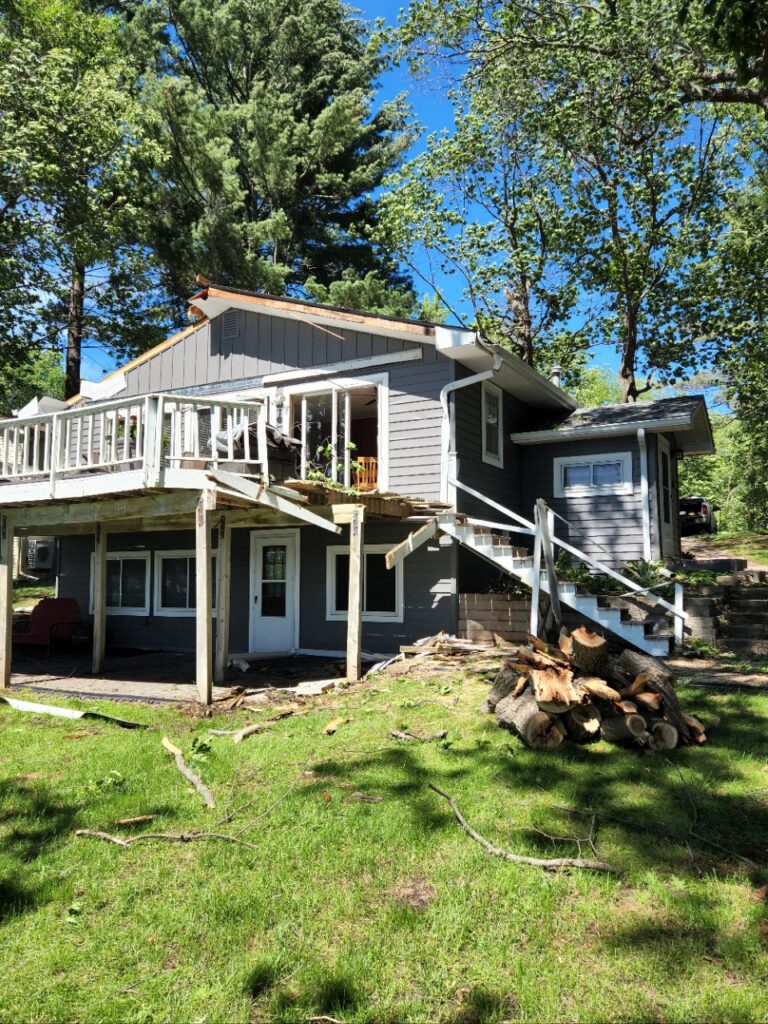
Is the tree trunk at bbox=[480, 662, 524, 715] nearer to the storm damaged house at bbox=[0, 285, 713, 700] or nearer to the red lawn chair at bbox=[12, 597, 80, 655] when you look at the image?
the storm damaged house at bbox=[0, 285, 713, 700]

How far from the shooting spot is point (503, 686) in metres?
5.94

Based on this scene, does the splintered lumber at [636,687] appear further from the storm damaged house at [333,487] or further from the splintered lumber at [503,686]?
the storm damaged house at [333,487]

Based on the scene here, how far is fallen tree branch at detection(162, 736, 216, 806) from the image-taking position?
448cm

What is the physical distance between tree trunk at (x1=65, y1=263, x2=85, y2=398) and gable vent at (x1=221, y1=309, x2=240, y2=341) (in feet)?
34.6

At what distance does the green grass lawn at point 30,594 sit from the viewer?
1820 cm

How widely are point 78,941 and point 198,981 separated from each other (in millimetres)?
664

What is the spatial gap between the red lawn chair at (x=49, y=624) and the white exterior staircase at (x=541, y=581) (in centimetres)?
729

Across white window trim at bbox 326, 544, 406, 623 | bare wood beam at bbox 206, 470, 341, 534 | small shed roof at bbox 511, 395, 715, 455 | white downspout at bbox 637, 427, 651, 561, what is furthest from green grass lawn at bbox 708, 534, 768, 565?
bare wood beam at bbox 206, 470, 341, 534

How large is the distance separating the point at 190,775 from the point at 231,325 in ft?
30.9

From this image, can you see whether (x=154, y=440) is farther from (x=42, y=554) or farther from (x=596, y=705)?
(x=42, y=554)

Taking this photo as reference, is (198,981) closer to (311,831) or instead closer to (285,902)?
(285,902)

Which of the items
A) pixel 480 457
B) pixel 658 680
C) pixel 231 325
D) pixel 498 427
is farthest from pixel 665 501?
pixel 231 325

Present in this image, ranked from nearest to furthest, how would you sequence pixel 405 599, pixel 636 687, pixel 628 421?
pixel 636 687 < pixel 405 599 < pixel 628 421

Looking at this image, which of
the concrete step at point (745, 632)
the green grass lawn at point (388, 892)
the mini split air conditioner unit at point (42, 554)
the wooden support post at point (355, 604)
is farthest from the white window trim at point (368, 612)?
the mini split air conditioner unit at point (42, 554)
